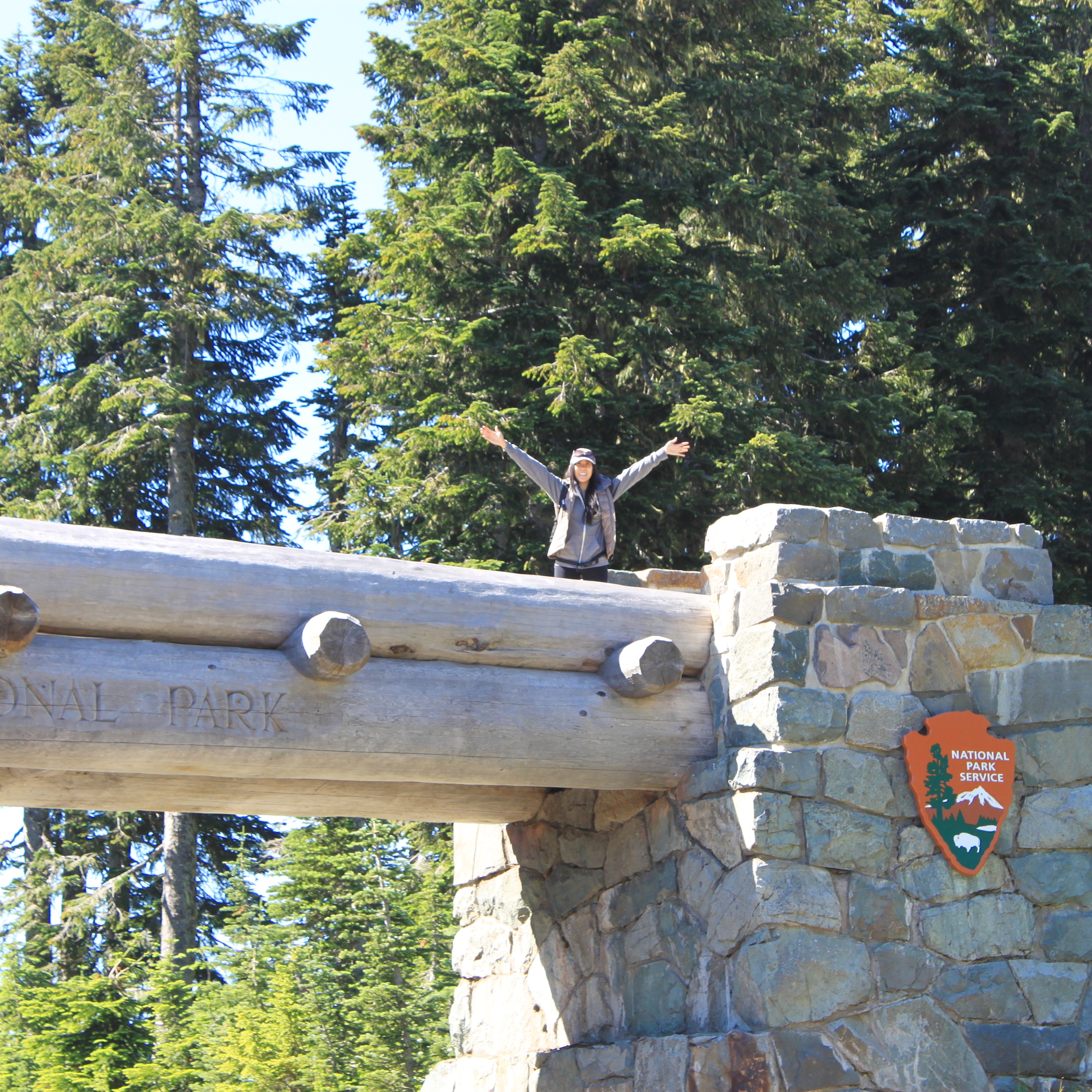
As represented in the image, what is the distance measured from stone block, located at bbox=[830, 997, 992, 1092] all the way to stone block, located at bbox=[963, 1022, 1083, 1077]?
0.21ft

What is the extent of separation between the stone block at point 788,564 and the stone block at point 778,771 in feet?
2.42

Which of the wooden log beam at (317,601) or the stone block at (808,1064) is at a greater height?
the wooden log beam at (317,601)

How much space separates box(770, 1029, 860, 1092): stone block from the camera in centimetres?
533

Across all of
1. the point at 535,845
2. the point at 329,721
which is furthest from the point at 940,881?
the point at 329,721

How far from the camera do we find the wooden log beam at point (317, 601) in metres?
4.95

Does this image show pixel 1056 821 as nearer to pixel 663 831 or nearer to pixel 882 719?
pixel 882 719

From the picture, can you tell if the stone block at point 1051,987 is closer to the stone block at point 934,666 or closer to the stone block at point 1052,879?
the stone block at point 1052,879

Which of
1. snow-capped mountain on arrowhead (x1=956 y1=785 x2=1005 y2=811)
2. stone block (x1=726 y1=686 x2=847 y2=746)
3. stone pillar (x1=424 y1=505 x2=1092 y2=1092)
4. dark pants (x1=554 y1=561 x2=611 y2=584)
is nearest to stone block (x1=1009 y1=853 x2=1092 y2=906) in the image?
stone pillar (x1=424 y1=505 x2=1092 y2=1092)

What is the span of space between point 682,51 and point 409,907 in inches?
351

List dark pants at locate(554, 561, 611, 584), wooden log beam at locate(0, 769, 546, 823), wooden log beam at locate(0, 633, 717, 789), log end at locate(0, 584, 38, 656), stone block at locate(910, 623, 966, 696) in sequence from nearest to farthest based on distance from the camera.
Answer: log end at locate(0, 584, 38, 656)
wooden log beam at locate(0, 633, 717, 789)
wooden log beam at locate(0, 769, 546, 823)
stone block at locate(910, 623, 966, 696)
dark pants at locate(554, 561, 611, 584)

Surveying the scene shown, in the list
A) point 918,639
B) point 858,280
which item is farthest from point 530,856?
point 858,280

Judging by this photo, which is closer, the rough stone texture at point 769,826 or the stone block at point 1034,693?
the rough stone texture at point 769,826

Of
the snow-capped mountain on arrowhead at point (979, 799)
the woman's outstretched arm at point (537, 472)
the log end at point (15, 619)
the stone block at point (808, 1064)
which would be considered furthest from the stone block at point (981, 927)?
the log end at point (15, 619)

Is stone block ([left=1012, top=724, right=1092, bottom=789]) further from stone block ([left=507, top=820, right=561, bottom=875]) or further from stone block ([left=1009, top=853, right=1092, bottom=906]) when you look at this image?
stone block ([left=507, top=820, right=561, bottom=875])
